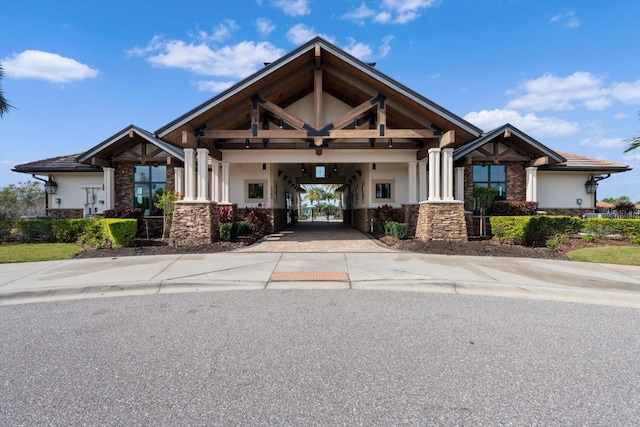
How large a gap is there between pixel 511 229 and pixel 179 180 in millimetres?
14911

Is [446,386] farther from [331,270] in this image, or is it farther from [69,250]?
[69,250]

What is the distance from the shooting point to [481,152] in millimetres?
16500

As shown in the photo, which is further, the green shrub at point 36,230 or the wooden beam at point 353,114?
the green shrub at point 36,230

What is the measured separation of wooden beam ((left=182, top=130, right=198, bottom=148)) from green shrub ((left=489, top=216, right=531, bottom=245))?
11651 millimetres

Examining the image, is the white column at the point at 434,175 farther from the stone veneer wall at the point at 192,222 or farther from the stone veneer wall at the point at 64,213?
the stone veneer wall at the point at 64,213

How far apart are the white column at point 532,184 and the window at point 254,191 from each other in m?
13.2

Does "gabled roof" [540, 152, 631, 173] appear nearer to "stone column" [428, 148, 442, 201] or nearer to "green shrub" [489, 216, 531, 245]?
"green shrub" [489, 216, 531, 245]

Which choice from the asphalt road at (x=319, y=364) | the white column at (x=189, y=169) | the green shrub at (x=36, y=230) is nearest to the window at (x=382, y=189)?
the white column at (x=189, y=169)

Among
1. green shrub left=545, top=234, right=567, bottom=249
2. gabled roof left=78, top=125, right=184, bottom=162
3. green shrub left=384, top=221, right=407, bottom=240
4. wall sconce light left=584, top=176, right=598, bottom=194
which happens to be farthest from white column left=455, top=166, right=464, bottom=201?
gabled roof left=78, top=125, right=184, bottom=162

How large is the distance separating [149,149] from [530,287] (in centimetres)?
1713

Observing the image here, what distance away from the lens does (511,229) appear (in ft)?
39.1

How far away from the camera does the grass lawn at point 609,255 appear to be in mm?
8961

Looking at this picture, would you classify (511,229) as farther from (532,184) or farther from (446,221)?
(532,184)

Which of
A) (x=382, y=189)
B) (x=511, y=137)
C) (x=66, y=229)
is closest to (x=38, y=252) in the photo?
(x=66, y=229)
